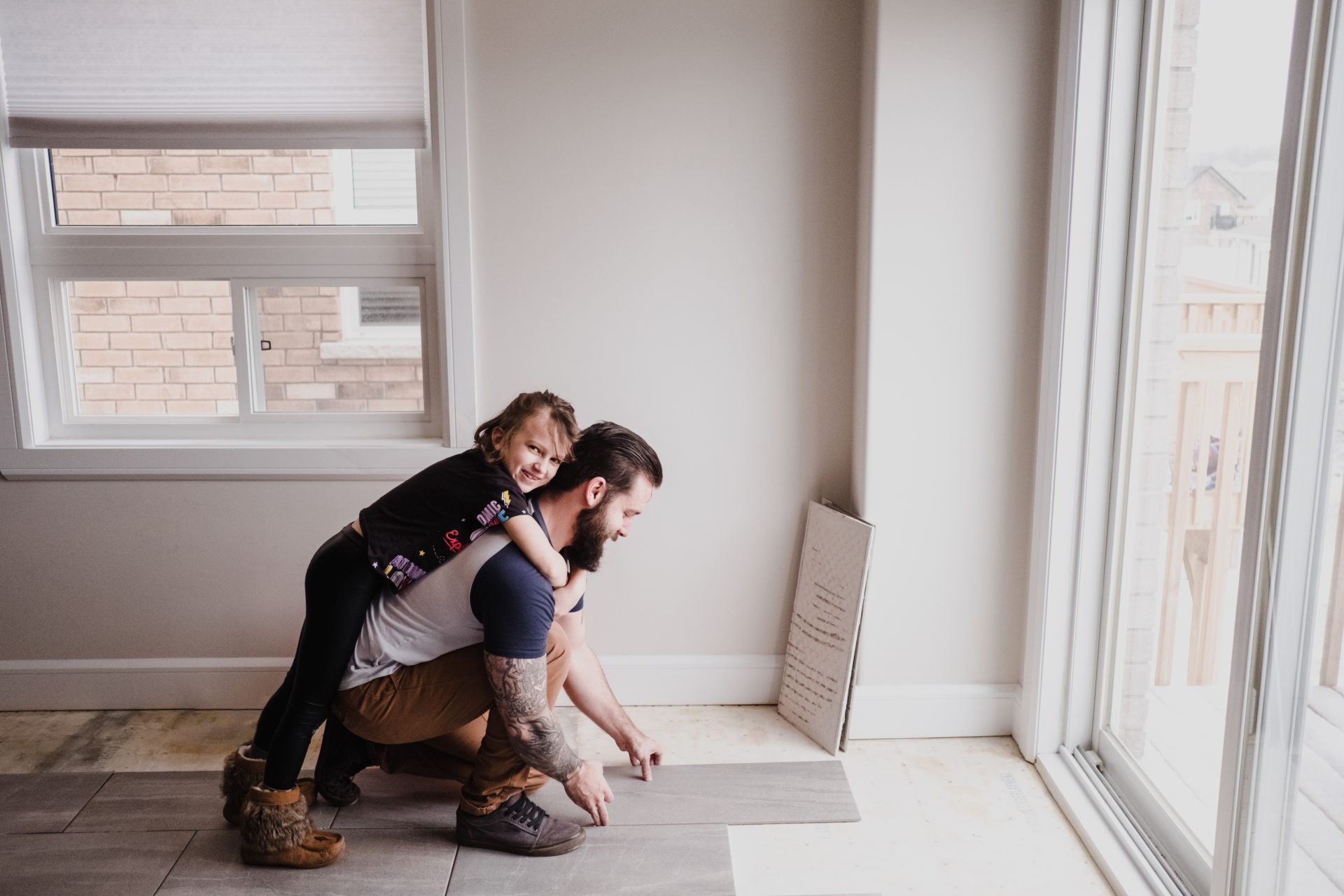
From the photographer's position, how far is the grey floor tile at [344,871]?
6.98ft

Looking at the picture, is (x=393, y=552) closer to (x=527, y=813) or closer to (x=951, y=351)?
(x=527, y=813)

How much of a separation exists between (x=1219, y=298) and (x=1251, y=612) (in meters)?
0.66

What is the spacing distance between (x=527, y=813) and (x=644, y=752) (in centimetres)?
42

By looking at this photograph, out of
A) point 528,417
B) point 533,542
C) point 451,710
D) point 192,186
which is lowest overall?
point 451,710

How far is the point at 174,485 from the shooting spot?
2871 mm

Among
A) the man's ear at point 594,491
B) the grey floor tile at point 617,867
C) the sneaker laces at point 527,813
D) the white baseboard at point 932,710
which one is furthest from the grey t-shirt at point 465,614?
the white baseboard at point 932,710

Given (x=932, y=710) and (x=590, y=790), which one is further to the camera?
(x=932, y=710)

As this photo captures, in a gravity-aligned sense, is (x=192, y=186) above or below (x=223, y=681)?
above

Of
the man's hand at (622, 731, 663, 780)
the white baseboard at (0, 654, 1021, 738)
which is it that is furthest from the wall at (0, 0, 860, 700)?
the man's hand at (622, 731, 663, 780)

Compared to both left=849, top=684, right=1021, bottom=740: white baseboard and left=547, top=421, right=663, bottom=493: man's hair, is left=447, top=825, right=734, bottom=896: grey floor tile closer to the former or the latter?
left=849, top=684, right=1021, bottom=740: white baseboard

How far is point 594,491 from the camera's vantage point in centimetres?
221

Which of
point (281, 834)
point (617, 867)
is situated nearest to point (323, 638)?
point (281, 834)

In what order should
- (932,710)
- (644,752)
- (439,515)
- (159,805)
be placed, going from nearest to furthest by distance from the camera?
(439,515) < (159,805) < (644,752) < (932,710)

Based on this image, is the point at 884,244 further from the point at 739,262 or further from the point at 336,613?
the point at 336,613
